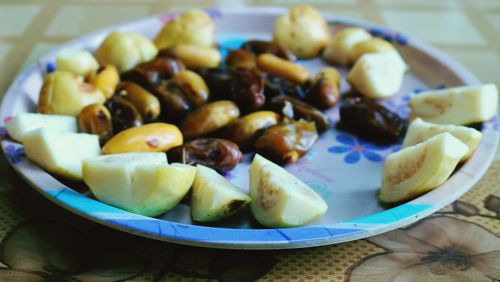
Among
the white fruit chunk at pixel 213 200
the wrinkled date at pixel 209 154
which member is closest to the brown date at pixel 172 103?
the wrinkled date at pixel 209 154

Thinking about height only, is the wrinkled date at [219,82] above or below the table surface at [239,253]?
above

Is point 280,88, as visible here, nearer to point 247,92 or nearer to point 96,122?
point 247,92

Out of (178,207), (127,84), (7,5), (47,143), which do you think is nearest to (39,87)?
(127,84)

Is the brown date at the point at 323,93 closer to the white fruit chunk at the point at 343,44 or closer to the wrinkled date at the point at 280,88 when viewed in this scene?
the wrinkled date at the point at 280,88

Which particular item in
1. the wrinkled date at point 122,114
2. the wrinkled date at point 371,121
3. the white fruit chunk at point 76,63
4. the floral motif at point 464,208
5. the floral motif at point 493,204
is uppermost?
the white fruit chunk at point 76,63

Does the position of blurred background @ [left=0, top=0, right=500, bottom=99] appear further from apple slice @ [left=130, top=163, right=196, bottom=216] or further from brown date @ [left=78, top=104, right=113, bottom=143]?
apple slice @ [left=130, top=163, right=196, bottom=216]

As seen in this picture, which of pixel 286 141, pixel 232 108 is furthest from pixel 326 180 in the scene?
pixel 232 108

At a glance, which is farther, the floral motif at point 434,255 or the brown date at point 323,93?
the brown date at point 323,93
